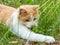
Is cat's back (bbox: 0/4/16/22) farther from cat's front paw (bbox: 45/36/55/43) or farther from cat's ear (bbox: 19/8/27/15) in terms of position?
cat's front paw (bbox: 45/36/55/43)

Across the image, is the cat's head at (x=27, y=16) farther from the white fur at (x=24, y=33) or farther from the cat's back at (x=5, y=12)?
the cat's back at (x=5, y=12)

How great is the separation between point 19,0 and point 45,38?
4.97ft

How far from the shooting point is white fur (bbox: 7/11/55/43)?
4.26 meters

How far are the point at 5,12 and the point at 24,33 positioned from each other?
30.1 inches

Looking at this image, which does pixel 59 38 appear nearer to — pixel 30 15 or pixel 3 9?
pixel 30 15

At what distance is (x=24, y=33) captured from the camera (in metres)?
4.46

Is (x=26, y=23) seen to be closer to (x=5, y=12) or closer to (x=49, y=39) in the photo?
(x=49, y=39)

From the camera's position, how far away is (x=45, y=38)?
426cm

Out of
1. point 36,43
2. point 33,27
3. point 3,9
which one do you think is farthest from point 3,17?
point 36,43

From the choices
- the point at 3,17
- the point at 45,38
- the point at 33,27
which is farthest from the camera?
the point at 3,17

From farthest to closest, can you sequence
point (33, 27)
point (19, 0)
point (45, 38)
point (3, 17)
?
1. point (19, 0)
2. point (3, 17)
3. point (33, 27)
4. point (45, 38)

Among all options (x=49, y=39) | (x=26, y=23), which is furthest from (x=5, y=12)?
(x=49, y=39)

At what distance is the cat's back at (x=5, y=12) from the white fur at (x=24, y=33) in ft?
0.70

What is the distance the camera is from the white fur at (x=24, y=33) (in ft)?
14.0
